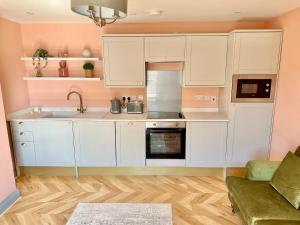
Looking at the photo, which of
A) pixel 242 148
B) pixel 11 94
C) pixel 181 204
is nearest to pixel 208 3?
pixel 242 148

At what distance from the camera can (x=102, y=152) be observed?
333 cm

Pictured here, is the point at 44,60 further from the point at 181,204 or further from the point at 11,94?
the point at 181,204

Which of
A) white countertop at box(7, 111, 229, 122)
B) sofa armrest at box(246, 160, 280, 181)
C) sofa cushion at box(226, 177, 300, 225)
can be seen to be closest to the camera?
sofa cushion at box(226, 177, 300, 225)

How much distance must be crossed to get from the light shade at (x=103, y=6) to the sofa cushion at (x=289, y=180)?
6.61ft

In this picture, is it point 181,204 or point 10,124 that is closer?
point 181,204

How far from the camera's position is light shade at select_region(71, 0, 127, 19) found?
1.26m

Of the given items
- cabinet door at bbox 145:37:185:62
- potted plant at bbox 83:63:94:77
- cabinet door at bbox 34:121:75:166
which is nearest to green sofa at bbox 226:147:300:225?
cabinet door at bbox 145:37:185:62

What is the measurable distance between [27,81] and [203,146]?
3072 millimetres

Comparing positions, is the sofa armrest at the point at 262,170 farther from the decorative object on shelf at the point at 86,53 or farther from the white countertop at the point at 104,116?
the decorative object on shelf at the point at 86,53

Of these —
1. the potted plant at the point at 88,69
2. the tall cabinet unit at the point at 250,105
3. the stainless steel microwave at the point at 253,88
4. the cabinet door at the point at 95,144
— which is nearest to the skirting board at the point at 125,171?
the cabinet door at the point at 95,144

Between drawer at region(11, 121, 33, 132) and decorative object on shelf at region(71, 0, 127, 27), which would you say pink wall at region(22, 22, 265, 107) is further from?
decorative object on shelf at region(71, 0, 127, 27)

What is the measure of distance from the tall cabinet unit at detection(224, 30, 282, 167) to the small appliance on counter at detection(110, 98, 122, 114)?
166 cm

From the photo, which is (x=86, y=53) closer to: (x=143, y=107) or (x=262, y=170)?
(x=143, y=107)

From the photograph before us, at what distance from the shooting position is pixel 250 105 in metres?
3.10
